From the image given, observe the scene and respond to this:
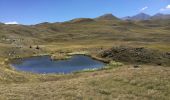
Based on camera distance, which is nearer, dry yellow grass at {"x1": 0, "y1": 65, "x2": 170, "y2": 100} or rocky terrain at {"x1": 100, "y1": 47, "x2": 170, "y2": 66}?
dry yellow grass at {"x1": 0, "y1": 65, "x2": 170, "y2": 100}

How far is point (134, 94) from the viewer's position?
112 feet

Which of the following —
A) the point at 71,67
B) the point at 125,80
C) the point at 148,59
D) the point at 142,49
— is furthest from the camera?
the point at 142,49

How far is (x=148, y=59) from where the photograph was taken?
9225 cm

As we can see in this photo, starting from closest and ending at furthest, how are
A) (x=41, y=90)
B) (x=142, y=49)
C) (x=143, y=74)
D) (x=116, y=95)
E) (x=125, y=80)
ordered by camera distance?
(x=116, y=95), (x=41, y=90), (x=125, y=80), (x=143, y=74), (x=142, y=49)

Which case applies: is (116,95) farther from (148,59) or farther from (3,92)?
(148,59)

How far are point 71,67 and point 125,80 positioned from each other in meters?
46.9

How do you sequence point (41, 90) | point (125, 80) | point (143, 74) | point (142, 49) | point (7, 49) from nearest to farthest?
1. point (41, 90)
2. point (125, 80)
3. point (143, 74)
4. point (142, 49)
5. point (7, 49)

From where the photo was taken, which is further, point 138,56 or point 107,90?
point 138,56

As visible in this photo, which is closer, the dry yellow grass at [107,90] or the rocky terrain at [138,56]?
the dry yellow grass at [107,90]

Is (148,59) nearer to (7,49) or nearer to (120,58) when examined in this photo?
(120,58)

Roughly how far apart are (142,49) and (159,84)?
213 ft

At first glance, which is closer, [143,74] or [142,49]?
[143,74]

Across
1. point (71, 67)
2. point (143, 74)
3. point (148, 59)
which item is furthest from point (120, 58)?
point (143, 74)

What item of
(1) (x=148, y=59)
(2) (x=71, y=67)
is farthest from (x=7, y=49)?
(1) (x=148, y=59)
